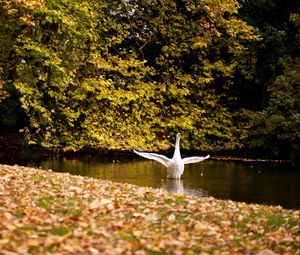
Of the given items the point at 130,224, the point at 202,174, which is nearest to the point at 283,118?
the point at 202,174

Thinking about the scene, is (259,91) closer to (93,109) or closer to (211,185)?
(93,109)

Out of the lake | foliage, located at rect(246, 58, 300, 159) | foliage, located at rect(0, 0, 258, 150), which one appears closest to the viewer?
the lake

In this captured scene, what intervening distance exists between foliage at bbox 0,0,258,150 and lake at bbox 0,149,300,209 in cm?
197

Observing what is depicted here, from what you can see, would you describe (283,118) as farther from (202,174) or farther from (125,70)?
(125,70)

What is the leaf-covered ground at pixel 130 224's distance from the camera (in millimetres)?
6418

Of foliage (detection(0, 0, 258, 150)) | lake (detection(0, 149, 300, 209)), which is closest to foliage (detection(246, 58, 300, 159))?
lake (detection(0, 149, 300, 209))

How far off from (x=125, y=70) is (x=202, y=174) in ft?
35.5

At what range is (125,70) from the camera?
28.1 metres

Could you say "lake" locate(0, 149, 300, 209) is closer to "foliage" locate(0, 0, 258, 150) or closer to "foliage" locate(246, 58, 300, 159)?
"foliage" locate(246, 58, 300, 159)

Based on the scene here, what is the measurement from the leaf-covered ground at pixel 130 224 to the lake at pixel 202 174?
3.64m

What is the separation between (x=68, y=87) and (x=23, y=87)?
3.27m

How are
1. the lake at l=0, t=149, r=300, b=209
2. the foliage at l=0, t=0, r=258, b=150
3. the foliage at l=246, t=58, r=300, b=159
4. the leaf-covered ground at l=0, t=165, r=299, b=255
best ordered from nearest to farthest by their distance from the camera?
the leaf-covered ground at l=0, t=165, r=299, b=255
the lake at l=0, t=149, r=300, b=209
the foliage at l=246, t=58, r=300, b=159
the foliage at l=0, t=0, r=258, b=150

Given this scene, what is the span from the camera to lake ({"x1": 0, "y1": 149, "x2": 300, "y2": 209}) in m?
14.5

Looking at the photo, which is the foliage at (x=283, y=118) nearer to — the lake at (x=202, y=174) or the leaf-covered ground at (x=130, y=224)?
the lake at (x=202, y=174)
